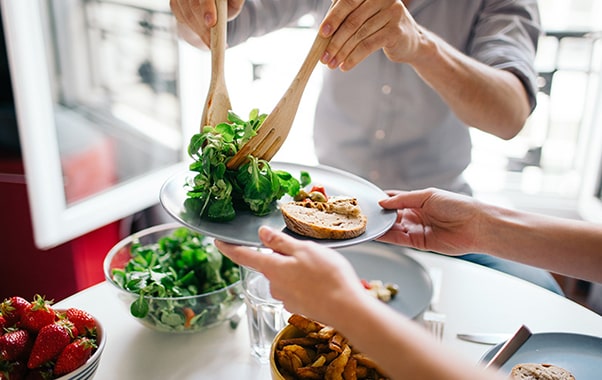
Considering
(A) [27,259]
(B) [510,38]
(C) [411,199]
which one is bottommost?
(A) [27,259]

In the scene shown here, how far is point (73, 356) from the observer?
0.83 m

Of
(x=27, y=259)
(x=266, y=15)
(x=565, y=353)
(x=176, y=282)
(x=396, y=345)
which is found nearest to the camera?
(x=396, y=345)

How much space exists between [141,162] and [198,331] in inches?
65.2

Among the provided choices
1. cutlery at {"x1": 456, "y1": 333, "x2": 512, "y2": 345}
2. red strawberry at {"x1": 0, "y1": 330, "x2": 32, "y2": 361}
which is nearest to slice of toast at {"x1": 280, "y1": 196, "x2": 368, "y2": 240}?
cutlery at {"x1": 456, "y1": 333, "x2": 512, "y2": 345}

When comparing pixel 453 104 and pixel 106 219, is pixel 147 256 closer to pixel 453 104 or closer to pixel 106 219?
A: pixel 453 104

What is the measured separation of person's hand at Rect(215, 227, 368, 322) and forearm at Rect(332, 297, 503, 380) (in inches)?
0.7

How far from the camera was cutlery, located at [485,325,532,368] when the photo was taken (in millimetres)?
904

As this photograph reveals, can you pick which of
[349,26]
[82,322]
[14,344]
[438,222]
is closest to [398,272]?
[438,222]

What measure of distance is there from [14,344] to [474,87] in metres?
1.14

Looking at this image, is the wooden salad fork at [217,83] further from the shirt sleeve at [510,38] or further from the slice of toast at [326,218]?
the shirt sleeve at [510,38]

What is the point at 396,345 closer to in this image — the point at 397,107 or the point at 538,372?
the point at 538,372

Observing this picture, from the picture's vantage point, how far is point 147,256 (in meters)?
1.18

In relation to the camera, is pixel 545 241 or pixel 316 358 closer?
pixel 316 358

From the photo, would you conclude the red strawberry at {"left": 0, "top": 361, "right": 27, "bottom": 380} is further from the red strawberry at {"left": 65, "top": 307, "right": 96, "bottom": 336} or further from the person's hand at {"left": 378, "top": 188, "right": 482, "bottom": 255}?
the person's hand at {"left": 378, "top": 188, "right": 482, "bottom": 255}
